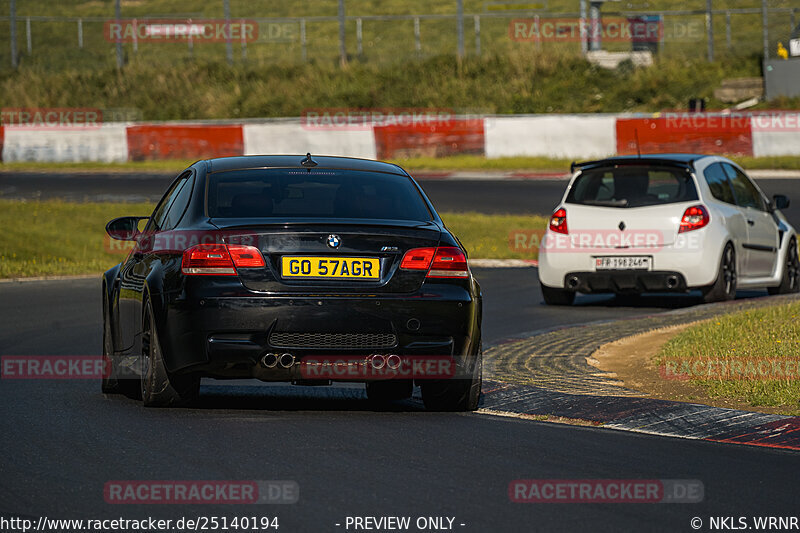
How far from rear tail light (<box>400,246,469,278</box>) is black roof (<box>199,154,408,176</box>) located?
958mm

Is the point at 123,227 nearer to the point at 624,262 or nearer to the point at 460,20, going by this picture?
the point at 624,262

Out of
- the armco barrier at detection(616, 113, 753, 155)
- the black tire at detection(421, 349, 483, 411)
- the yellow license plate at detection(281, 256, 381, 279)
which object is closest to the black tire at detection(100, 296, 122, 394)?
the yellow license plate at detection(281, 256, 381, 279)

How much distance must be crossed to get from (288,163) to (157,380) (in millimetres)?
1561

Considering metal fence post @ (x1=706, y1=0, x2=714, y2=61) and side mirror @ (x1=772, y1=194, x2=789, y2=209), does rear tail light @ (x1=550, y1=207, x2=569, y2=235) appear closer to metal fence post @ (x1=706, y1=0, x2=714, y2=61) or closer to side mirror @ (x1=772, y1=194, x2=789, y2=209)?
side mirror @ (x1=772, y1=194, x2=789, y2=209)

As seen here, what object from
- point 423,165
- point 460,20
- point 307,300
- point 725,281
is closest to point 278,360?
point 307,300

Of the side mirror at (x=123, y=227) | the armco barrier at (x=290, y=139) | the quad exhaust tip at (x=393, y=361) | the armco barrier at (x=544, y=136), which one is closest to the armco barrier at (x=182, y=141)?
the armco barrier at (x=290, y=139)

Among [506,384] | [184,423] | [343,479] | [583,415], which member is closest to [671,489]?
[343,479]

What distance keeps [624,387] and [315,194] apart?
96.1 inches

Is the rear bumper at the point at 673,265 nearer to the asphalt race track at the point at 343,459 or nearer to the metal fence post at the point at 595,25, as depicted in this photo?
the asphalt race track at the point at 343,459

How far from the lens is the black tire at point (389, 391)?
9.12 m

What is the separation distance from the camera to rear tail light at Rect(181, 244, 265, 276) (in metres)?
7.86

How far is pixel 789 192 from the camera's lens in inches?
1115

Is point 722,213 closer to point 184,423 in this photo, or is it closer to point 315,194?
point 315,194

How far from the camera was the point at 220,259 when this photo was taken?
25.9 ft
